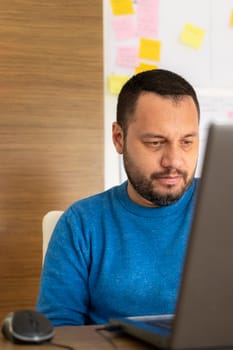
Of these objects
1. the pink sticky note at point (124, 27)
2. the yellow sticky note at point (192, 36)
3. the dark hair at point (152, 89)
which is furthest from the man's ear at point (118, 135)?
the yellow sticky note at point (192, 36)

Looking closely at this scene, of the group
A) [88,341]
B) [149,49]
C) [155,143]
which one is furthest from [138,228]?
[149,49]

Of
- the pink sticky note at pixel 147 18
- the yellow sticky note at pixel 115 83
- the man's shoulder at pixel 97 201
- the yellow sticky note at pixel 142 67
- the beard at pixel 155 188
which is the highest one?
the pink sticky note at pixel 147 18

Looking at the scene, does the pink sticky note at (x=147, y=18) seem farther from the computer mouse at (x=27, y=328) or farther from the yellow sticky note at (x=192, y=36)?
the computer mouse at (x=27, y=328)

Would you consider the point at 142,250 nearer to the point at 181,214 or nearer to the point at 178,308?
the point at 181,214

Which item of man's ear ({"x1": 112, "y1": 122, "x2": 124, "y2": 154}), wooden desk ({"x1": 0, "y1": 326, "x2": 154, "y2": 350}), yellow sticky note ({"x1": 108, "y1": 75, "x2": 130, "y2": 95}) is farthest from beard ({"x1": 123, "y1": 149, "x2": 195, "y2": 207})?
yellow sticky note ({"x1": 108, "y1": 75, "x2": 130, "y2": 95})

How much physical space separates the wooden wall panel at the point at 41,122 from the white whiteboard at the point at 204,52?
223 mm

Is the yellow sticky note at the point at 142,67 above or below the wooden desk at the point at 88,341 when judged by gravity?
above

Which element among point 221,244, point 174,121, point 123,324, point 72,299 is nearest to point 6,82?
point 174,121

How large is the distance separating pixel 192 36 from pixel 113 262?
1311mm

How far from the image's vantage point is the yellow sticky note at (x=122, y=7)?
2389 millimetres

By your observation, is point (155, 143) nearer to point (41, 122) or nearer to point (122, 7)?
point (41, 122)

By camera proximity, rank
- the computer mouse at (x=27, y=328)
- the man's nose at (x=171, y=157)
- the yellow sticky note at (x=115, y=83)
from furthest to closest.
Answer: the yellow sticky note at (x=115, y=83) < the man's nose at (x=171, y=157) < the computer mouse at (x=27, y=328)

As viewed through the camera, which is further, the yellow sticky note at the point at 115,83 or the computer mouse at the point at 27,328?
the yellow sticky note at the point at 115,83

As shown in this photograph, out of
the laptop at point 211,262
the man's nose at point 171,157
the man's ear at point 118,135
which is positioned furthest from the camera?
the man's ear at point 118,135
